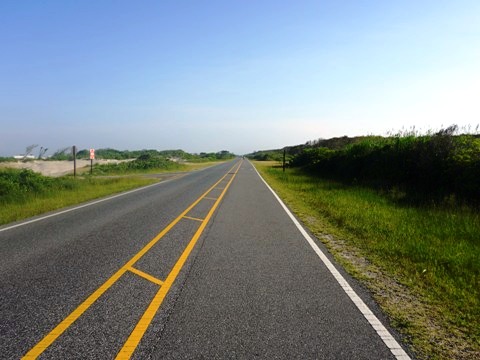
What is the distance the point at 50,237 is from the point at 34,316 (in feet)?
14.0

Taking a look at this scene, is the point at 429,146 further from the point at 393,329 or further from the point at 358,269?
the point at 393,329

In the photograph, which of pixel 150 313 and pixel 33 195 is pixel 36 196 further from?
pixel 150 313

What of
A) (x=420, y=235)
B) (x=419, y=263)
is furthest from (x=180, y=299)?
(x=420, y=235)

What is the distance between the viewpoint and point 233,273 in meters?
5.04

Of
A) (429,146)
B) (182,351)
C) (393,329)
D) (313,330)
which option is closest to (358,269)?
(393,329)

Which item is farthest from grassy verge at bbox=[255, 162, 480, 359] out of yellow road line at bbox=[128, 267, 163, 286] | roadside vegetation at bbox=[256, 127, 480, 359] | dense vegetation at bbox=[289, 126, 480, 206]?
yellow road line at bbox=[128, 267, 163, 286]

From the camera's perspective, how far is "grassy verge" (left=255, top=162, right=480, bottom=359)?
3.39 m

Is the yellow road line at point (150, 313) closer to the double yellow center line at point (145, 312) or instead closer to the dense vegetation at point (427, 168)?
the double yellow center line at point (145, 312)

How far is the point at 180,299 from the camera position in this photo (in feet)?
13.3

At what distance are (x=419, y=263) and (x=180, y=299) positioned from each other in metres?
4.23

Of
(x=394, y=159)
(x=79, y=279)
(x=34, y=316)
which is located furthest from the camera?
(x=394, y=159)

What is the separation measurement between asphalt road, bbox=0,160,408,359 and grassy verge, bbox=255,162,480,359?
15.8 inches

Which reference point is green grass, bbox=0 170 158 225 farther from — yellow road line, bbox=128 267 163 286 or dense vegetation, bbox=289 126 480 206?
dense vegetation, bbox=289 126 480 206

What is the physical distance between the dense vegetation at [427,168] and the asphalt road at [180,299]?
6.78 m
